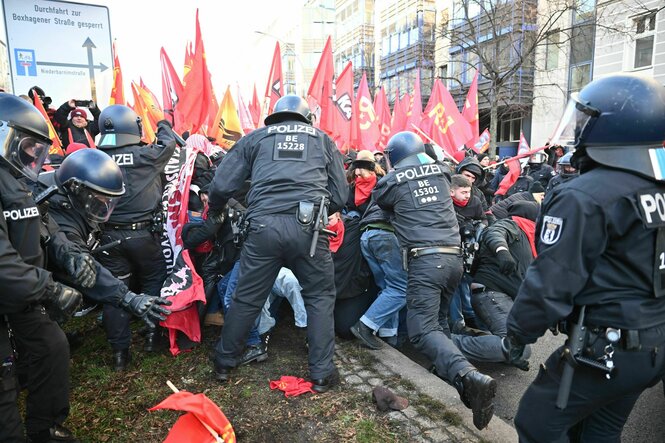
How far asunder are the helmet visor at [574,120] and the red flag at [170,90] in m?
6.38

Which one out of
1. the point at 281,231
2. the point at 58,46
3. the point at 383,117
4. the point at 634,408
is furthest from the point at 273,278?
the point at 383,117

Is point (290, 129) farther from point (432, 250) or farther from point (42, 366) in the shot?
point (42, 366)

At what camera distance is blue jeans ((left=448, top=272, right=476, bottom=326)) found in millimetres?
4703

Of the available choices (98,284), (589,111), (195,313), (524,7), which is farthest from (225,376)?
(524,7)

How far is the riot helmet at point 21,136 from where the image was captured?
90.3 inches

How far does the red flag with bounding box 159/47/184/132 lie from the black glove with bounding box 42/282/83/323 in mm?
5573

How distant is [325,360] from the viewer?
3.54 metres

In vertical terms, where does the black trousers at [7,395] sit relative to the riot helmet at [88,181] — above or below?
below

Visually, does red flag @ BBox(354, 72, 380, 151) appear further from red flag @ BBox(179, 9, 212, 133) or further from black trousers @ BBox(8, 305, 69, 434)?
black trousers @ BBox(8, 305, 69, 434)

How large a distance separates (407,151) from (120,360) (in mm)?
3066

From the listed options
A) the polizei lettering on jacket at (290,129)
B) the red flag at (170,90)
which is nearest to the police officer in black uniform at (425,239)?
the polizei lettering on jacket at (290,129)

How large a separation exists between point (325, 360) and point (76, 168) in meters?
2.24

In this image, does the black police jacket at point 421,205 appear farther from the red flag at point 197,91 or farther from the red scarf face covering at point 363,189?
the red flag at point 197,91

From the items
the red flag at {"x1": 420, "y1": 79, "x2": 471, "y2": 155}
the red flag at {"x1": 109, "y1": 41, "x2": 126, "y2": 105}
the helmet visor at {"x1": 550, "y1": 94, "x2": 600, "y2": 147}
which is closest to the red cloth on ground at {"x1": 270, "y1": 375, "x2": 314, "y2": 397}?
the helmet visor at {"x1": 550, "y1": 94, "x2": 600, "y2": 147}
